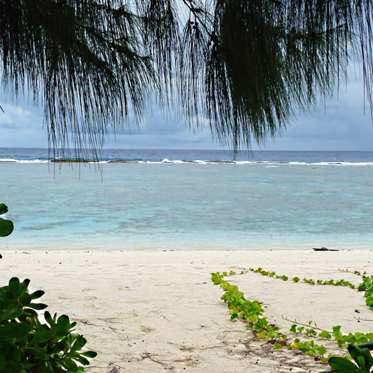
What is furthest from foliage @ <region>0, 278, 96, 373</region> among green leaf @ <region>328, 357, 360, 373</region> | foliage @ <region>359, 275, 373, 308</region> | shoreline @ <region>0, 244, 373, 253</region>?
shoreline @ <region>0, 244, 373, 253</region>

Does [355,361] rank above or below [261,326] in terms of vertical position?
above

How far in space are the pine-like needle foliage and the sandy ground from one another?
1.84 meters

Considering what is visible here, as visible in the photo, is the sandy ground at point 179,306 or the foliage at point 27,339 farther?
the sandy ground at point 179,306

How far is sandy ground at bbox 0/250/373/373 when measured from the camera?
11.4 feet

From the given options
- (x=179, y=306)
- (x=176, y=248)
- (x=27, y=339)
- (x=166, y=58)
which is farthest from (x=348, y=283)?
(x=176, y=248)

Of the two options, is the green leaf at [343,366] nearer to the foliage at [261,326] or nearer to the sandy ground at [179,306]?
the sandy ground at [179,306]

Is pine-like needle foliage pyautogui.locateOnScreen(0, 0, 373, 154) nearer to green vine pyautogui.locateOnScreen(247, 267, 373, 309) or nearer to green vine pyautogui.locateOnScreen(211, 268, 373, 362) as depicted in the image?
green vine pyautogui.locateOnScreen(211, 268, 373, 362)

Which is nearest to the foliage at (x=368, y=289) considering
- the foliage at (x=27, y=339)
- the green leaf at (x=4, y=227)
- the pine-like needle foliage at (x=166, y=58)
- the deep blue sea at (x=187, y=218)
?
the deep blue sea at (x=187, y=218)

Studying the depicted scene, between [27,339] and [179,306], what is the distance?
391cm

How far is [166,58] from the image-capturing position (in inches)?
78.8

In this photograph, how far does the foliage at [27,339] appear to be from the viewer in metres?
0.94

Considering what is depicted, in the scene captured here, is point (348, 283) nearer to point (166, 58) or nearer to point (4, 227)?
point (166, 58)

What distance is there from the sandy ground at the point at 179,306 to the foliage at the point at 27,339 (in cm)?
221

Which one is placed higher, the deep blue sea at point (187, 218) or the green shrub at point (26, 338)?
the green shrub at point (26, 338)
